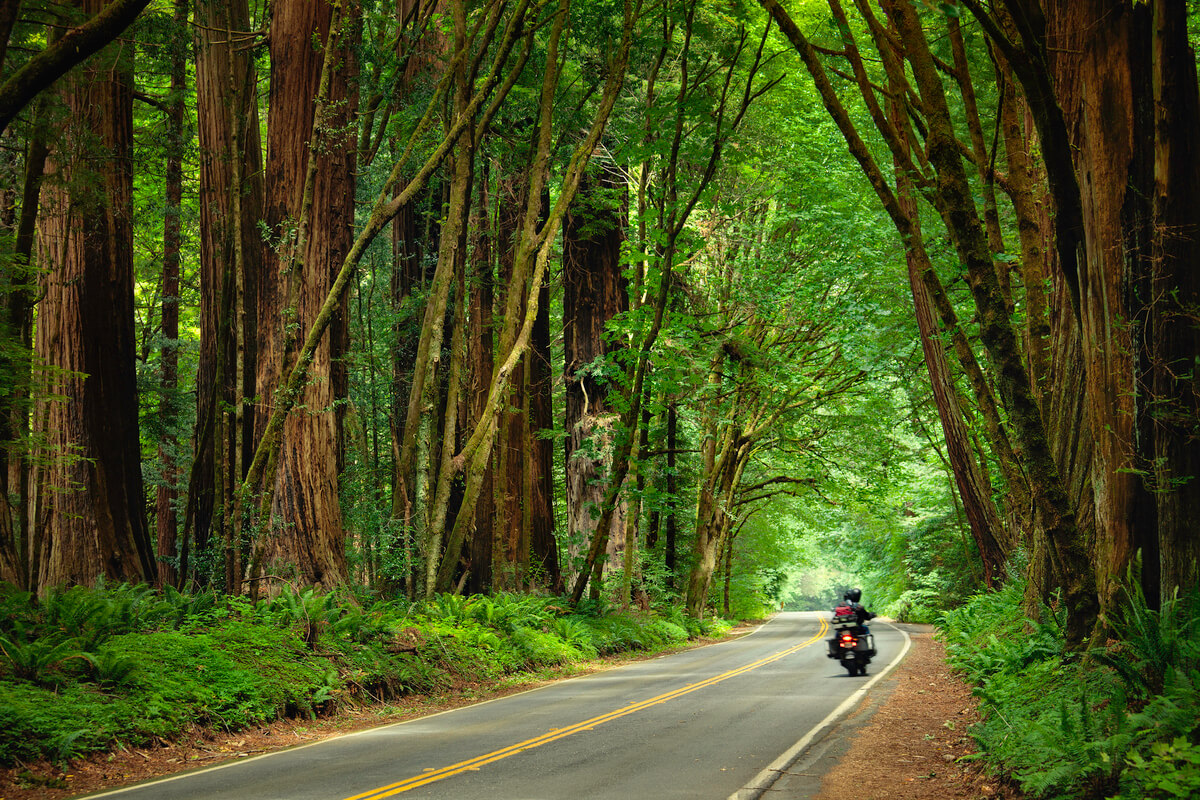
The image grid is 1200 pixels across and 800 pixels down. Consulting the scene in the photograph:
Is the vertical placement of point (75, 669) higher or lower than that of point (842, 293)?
lower

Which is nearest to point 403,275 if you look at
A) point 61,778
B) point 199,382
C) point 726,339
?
point 199,382

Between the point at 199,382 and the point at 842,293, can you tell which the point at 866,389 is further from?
the point at 199,382

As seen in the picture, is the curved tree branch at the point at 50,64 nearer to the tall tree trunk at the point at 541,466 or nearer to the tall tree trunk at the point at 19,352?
the tall tree trunk at the point at 19,352

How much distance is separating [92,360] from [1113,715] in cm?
1303

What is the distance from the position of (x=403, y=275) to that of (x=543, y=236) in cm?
498

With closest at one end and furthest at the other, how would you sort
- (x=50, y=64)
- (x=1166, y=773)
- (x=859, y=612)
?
(x=1166, y=773) < (x=50, y=64) < (x=859, y=612)

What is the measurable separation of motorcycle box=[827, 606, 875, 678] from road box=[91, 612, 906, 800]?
1516mm

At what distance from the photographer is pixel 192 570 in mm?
13008

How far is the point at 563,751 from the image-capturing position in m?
8.49

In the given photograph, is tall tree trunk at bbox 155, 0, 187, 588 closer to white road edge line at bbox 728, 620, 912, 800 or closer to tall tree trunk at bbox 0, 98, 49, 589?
tall tree trunk at bbox 0, 98, 49, 589

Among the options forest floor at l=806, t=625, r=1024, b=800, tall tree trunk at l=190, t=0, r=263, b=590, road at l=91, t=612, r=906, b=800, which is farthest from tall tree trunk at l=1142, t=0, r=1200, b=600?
tall tree trunk at l=190, t=0, r=263, b=590

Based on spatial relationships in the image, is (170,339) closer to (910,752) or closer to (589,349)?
(589,349)

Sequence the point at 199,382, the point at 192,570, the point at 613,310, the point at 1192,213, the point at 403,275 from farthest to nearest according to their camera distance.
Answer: the point at 613,310 < the point at 403,275 < the point at 199,382 < the point at 192,570 < the point at 1192,213

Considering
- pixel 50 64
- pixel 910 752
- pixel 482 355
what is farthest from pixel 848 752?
pixel 482 355
